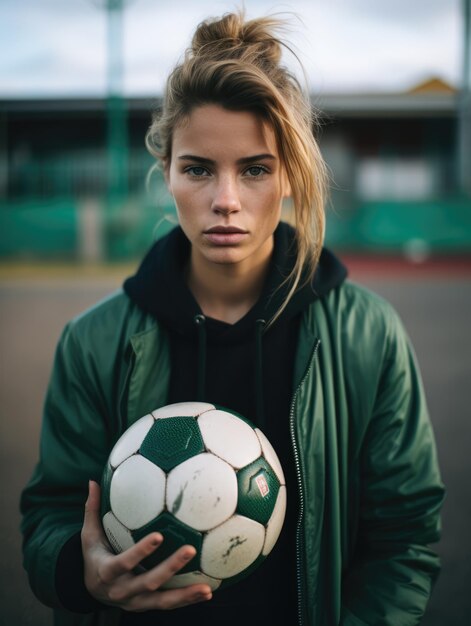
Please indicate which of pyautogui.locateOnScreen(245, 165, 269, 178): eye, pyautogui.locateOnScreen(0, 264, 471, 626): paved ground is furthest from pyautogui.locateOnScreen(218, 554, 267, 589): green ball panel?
pyautogui.locateOnScreen(0, 264, 471, 626): paved ground

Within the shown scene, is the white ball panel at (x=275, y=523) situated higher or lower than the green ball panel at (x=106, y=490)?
lower

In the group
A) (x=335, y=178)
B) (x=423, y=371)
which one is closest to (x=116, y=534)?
(x=423, y=371)

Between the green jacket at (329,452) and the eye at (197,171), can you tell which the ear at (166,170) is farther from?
the green jacket at (329,452)

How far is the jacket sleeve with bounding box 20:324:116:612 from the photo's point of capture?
169cm

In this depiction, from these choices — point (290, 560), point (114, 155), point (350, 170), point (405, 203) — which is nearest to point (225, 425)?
point (290, 560)

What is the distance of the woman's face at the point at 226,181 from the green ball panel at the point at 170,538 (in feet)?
2.32

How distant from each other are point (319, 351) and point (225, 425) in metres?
0.37

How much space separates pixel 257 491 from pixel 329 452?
280mm

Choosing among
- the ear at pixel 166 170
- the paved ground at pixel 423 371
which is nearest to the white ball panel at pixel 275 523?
the ear at pixel 166 170

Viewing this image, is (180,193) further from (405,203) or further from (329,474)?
(405,203)

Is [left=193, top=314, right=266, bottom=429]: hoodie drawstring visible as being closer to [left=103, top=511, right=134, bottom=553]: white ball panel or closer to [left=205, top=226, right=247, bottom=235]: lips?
[left=205, top=226, right=247, bottom=235]: lips

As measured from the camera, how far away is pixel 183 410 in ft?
5.05

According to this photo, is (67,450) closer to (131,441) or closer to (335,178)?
(131,441)

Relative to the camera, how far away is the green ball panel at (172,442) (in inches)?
56.8
